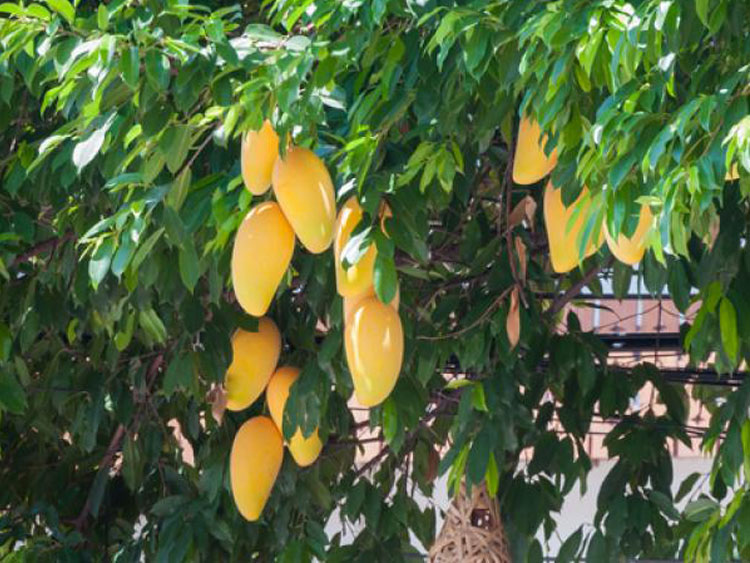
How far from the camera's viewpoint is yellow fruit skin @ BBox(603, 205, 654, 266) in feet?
5.89

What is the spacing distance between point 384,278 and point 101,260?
0.40m

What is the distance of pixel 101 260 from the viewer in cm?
214

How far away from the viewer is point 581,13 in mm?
1775

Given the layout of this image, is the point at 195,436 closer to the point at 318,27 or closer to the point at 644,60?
the point at 318,27

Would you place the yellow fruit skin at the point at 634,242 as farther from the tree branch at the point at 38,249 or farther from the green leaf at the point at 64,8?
the tree branch at the point at 38,249

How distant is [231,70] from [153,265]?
365 mm

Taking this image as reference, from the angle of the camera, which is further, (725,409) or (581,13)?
(725,409)

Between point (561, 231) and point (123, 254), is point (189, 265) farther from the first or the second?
point (561, 231)

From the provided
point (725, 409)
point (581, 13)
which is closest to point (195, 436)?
point (725, 409)

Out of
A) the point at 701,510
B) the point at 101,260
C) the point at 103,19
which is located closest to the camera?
the point at 103,19

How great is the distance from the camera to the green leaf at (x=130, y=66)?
6.50ft

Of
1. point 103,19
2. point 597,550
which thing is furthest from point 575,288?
point 103,19

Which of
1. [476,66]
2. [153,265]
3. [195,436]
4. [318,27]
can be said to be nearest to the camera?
[476,66]

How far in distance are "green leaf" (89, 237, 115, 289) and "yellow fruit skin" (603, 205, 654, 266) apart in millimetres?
635
